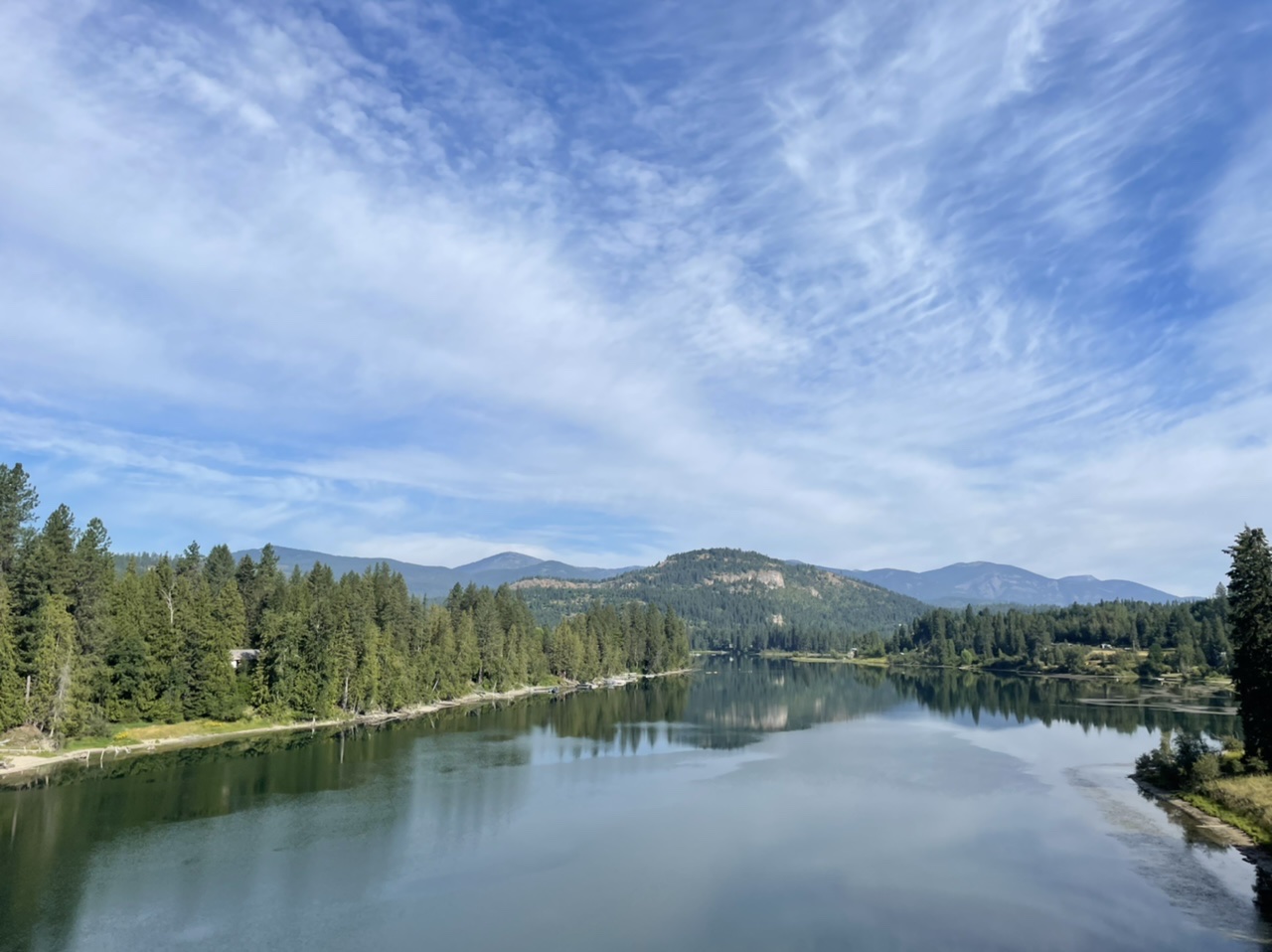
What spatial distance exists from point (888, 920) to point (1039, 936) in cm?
568

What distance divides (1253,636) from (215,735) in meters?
85.6

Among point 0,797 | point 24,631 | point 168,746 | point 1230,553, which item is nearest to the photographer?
point 0,797

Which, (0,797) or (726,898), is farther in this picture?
(0,797)

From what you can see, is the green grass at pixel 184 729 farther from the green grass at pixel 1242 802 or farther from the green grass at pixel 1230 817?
the green grass at pixel 1242 802

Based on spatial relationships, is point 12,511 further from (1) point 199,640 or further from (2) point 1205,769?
(2) point 1205,769

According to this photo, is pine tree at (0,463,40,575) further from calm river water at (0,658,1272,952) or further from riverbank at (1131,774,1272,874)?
riverbank at (1131,774,1272,874)

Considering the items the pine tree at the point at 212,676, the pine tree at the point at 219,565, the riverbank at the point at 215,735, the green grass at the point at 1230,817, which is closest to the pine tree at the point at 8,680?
the riverbank at the point at 215,735

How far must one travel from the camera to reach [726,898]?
3612 cm

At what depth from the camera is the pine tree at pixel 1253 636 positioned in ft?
164

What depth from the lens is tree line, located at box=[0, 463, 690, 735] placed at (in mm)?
65125

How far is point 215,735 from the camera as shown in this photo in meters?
77.8

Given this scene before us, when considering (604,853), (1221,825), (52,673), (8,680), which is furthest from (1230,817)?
(8,680)

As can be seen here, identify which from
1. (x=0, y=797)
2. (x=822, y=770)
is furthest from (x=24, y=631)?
(x=822, y=770)

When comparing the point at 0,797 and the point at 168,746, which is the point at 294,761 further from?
the point at 0,797
